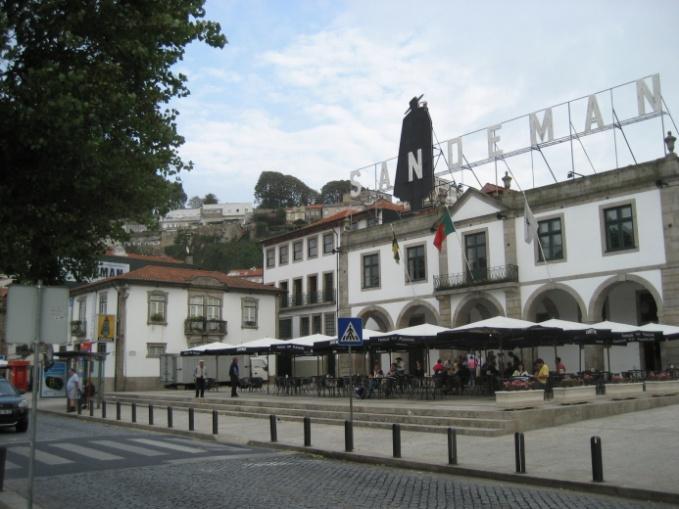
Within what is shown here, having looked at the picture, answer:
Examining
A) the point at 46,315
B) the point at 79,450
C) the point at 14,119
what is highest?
the point at 14,119

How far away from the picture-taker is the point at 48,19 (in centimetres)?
955

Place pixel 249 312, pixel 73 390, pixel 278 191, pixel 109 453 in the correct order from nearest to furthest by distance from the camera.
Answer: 1. pixel 109 453
2. pixel 73 390
3. pixel 249 312
4. pixel 278 191

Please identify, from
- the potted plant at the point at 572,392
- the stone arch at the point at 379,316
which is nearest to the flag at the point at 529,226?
the stone arch at the point at 379,316

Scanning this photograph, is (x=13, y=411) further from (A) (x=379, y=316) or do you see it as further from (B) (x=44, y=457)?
(A) (x=379, y=316)

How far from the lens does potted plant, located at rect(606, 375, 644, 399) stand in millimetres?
20891

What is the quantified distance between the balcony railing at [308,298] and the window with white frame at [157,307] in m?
9.92

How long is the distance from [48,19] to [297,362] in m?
37.6

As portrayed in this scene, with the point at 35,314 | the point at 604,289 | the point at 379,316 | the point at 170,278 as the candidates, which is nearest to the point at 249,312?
the point at 170,278

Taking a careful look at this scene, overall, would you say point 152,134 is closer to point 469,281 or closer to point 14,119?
point 14,119

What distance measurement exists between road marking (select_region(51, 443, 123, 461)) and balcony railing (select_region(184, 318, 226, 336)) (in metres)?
26.2

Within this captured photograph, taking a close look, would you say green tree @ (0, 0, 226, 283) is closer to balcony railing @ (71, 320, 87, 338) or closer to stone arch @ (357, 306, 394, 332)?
stone arch @ (357, 306, 394, 332)

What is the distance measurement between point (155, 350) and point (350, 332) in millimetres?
27669

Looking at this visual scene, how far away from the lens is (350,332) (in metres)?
15.0

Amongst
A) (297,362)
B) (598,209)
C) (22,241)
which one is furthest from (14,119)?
(297,362)
